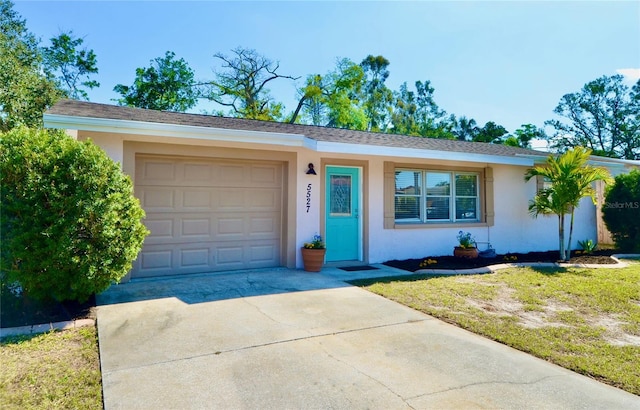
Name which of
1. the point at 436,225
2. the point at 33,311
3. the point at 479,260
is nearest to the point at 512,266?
the point at 479,260

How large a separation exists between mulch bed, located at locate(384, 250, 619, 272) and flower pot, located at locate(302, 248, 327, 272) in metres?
1.81

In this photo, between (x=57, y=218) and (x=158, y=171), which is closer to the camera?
(x=57, y=218)

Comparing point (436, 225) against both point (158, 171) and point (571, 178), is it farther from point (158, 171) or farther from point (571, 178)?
point (158, 171)

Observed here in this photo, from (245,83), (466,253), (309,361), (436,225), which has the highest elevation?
(245,83)

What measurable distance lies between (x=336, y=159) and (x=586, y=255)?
7.06 metres

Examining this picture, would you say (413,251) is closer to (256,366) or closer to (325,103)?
(256,366)

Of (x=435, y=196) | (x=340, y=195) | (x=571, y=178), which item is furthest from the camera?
(x=435, y=196)

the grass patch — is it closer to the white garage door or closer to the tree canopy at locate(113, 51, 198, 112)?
the white garage door

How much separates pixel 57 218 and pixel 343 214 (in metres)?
5.34

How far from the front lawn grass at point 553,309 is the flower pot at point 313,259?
1234mm

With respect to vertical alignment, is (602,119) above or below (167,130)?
above

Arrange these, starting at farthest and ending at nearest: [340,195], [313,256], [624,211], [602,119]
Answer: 1. [602,119]
2. [624,211]
3. [340,195]
4. [313,256]

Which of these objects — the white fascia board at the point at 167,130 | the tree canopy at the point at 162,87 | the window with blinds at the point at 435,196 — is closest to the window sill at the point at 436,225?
the window with blinds at the point at 435,196

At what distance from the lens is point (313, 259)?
7203 mm
